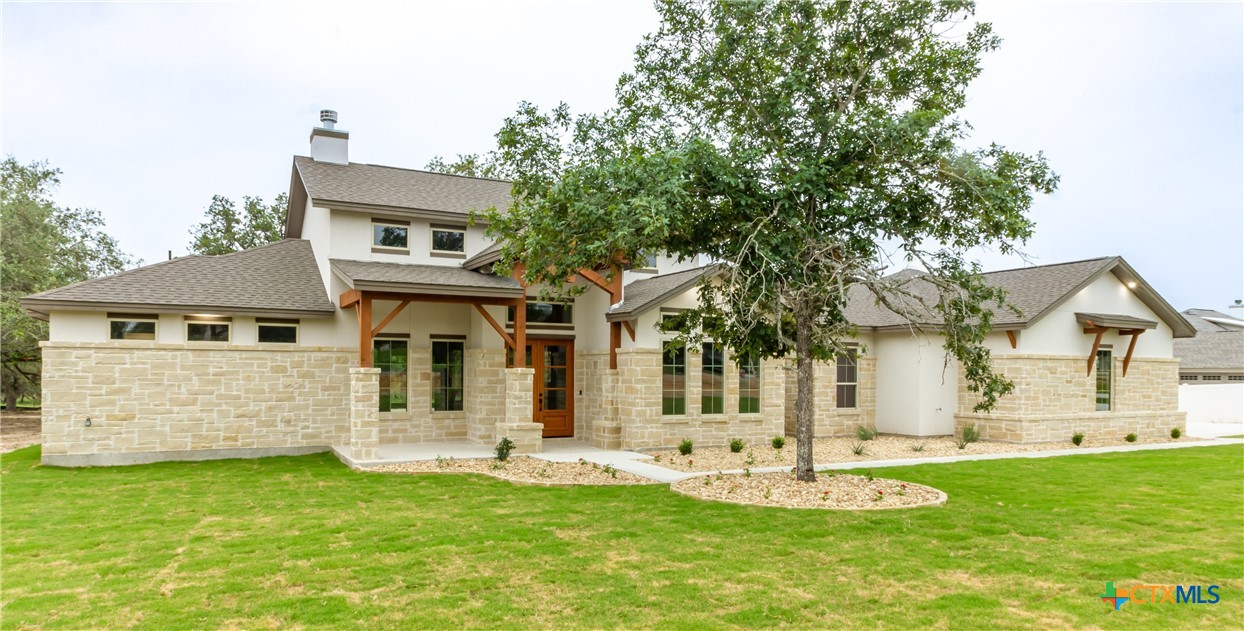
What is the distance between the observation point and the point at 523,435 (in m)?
14.5

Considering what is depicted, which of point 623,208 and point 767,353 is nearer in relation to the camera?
point 623,208

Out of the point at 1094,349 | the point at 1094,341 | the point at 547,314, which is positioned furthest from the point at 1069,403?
the point at 547,314

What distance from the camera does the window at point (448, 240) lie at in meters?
17.0

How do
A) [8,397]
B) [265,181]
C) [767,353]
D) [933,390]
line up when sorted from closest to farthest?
[767,353] → [933,390] → [8,397] → [265,181]

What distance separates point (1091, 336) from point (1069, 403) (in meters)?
1.90

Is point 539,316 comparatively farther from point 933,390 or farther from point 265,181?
point 265,181

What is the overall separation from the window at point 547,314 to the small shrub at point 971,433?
9255 mm

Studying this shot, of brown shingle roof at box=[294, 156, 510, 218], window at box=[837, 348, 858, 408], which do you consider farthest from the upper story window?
window at box=[837, 348, 858, 408]

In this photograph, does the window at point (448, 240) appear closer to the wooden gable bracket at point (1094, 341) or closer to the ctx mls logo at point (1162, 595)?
the ctx mls logo at point (1162, 595)

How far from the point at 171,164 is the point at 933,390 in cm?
2290

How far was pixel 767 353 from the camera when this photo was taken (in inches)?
449

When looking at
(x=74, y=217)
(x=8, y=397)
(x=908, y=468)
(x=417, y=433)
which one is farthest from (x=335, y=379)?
(x=8, y=397)

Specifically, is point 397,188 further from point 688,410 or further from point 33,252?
point 33,252

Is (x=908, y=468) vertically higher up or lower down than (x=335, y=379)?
lower down
